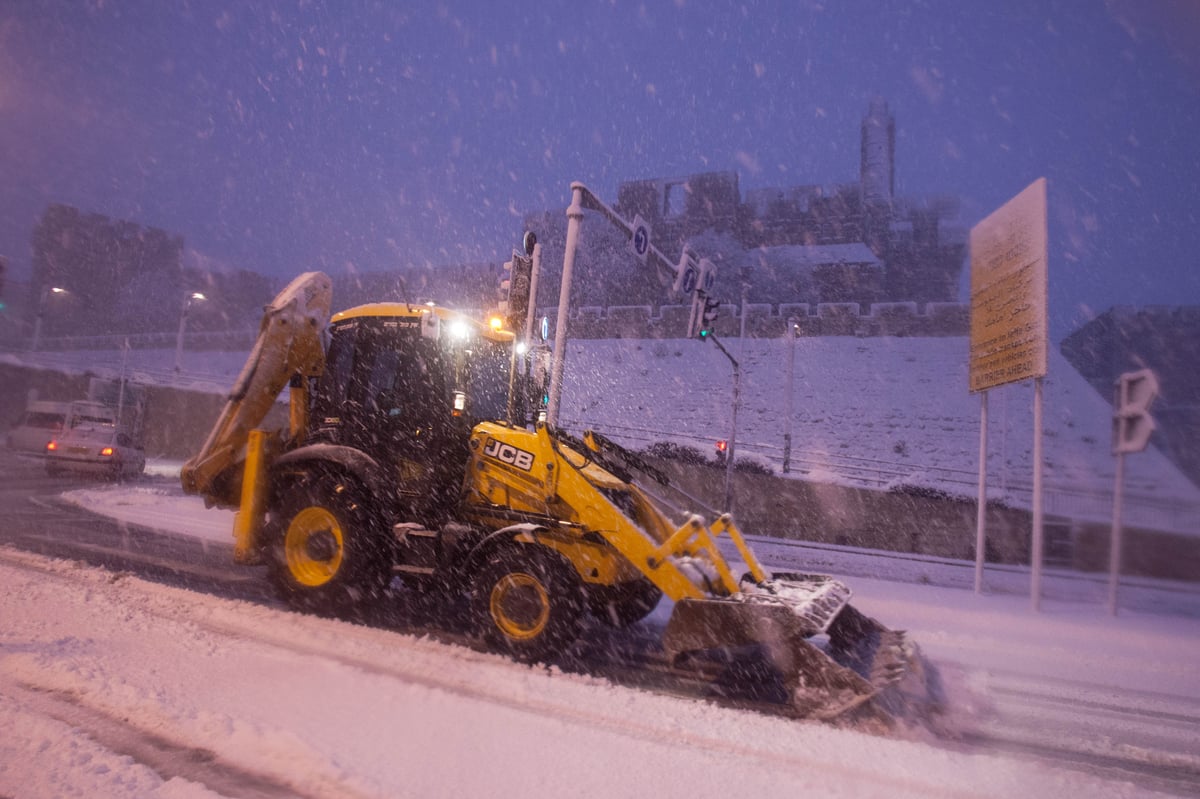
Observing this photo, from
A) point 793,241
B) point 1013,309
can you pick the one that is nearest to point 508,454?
point 1013,309

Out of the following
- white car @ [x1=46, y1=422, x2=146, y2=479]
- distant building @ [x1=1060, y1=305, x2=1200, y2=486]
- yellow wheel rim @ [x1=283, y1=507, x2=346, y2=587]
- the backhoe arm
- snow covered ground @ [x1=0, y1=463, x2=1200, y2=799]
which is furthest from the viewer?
distant building @ [x1=1060, y1=305, x2=1200, y2=486]

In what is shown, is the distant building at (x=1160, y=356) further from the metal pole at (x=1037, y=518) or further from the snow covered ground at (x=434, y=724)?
the snow covered ground at (x=434, y=724)

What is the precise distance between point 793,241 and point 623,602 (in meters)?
52.0

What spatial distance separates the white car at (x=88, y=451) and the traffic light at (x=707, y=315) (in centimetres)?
1621

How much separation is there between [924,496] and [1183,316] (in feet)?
102

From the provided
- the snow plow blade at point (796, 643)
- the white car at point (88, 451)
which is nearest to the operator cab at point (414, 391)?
the snow plow blade at point (796, 643)

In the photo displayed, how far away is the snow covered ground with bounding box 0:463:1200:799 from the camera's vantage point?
3.41 m

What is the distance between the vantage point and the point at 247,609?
20.7ft

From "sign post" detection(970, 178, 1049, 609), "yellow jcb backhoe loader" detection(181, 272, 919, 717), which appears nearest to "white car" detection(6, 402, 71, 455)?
"yellow jcb backhoe loader" detection(181, 272, 919, 717)

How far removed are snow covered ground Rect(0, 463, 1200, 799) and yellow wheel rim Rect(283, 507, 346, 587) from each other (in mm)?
432

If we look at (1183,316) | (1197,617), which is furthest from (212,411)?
(1183,316)

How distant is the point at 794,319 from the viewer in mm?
44062

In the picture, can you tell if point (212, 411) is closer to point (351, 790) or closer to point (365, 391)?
point (365, 391)

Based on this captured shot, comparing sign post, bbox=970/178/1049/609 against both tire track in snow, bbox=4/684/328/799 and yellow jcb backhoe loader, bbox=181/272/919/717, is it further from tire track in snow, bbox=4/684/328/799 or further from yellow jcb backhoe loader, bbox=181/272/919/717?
tire track in snow, bbox=4/684/328/799
